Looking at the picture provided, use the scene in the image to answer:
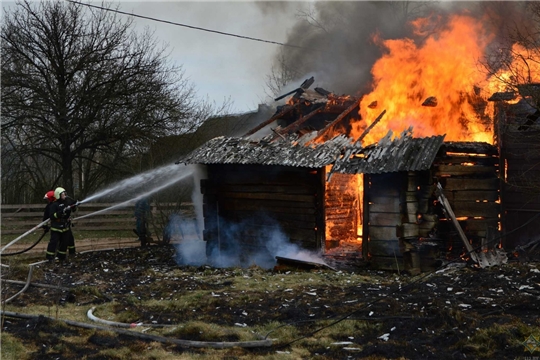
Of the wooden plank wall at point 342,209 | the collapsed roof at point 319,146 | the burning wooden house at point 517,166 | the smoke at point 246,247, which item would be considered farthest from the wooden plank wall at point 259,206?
the burning wooden house at point 517,166

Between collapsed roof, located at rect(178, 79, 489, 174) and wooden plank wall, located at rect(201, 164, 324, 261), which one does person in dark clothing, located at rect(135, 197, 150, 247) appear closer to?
wooden plank wall, located at rect(201, 164, 324, 261)

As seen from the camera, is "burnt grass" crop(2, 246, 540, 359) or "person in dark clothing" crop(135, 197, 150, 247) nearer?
"burnt grass" crop(2, 246, 540, 359)

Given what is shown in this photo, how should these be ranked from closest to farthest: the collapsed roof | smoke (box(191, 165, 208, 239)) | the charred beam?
the collapsed roof → the charred beam → smoke (box(191, 165, 208, 239))

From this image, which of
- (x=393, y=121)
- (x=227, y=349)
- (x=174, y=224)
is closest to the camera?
(x=227, y=349)

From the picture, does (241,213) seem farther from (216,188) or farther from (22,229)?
(22,229)

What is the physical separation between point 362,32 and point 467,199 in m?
10.0

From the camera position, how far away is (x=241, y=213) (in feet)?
49.3

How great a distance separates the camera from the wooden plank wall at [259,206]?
1364 cm

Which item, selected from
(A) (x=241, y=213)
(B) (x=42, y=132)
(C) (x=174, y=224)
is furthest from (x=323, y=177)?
(B) (x=42, y=132)

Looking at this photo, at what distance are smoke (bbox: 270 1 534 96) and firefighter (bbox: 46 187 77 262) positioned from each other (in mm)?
9661

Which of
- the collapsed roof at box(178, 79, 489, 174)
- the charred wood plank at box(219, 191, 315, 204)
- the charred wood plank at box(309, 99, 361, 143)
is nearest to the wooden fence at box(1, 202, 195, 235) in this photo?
the charred wood plank at box(219, 191, 315, 204)

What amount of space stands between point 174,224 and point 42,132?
7323mm

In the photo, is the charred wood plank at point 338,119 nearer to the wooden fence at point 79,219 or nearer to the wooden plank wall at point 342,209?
the wooden plank wall at point 342,209

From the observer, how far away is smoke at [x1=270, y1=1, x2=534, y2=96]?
1683 centimetres
